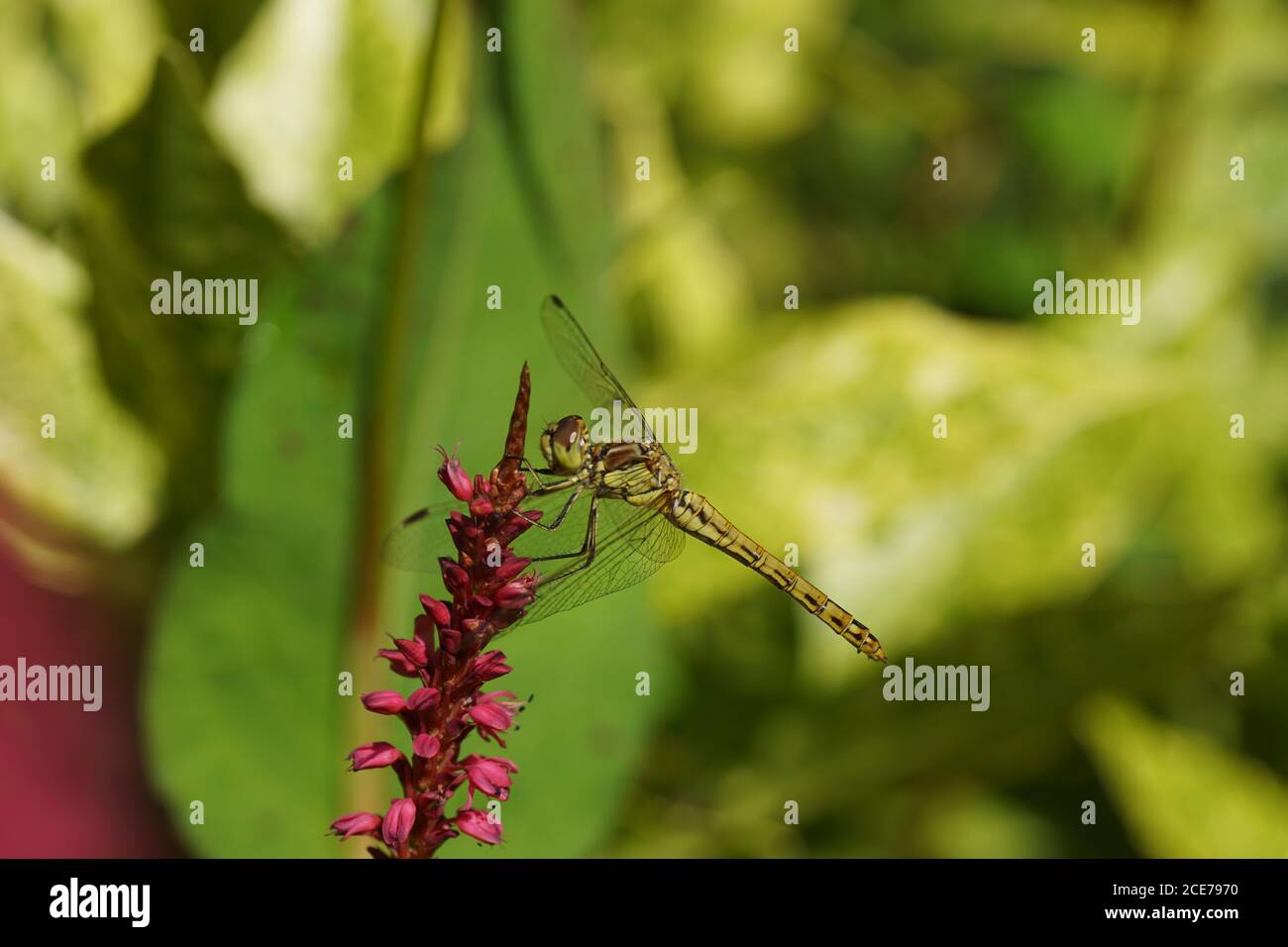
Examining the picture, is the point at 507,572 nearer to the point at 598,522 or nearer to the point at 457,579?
the point at 457,579

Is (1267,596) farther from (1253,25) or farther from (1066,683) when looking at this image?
(1253,25)

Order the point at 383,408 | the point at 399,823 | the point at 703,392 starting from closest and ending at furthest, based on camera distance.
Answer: the point at 399,823
the point at 383,408
the point at 703,392

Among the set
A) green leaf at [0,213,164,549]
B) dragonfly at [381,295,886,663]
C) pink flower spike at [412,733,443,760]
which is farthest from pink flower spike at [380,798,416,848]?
green leaf at [0,213,164,549]

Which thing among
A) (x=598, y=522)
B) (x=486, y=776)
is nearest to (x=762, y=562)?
(x=598, y=522)

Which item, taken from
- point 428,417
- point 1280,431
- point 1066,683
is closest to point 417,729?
point 428,417

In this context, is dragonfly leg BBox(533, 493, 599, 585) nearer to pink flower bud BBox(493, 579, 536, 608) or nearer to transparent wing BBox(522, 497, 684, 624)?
transparent wing BBox(522, 497, 684, 624)

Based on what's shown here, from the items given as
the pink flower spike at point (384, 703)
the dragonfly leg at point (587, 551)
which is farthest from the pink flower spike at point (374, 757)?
the dragonfly leg at point (587, 551)
